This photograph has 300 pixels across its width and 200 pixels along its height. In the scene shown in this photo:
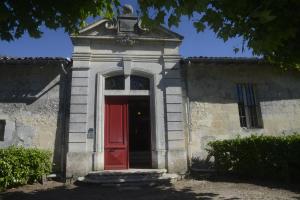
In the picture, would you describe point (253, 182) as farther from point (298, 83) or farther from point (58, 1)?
point (58, 1)

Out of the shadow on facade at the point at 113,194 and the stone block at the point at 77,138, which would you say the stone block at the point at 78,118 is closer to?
the stone block at the point at 77,138

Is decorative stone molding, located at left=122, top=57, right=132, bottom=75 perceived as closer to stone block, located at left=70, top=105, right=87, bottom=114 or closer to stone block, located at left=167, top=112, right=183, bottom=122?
stone block, located at left=70, top=105, right=87, bottom=114

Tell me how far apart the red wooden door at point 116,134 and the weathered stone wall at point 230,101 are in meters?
2.31

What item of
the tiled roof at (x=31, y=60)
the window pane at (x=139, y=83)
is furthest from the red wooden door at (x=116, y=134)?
the tiled roof at (x=31, y=60)

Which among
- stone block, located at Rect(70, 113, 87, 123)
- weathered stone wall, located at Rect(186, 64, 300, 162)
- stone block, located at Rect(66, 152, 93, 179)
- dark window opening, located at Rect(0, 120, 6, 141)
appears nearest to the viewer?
stone block, located at Rect(66, 152, 93, 179)

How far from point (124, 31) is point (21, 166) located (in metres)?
5.64

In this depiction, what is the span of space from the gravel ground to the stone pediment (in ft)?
17.1

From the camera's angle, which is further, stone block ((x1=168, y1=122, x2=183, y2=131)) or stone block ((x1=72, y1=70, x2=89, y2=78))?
stone block ((x1=72, y1=70, x2=89, y2=78))

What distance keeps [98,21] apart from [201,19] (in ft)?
20.9

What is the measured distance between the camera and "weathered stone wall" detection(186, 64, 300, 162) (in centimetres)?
1005

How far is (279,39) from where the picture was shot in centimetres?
408

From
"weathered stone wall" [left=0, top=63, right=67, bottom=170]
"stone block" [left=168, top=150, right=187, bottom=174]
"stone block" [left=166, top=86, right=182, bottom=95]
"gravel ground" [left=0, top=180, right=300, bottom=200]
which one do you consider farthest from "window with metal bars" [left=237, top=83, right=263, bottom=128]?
"weathered stone wall" [left=0, top=63, right=67, bottom=170]

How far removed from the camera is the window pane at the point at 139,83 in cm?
1025

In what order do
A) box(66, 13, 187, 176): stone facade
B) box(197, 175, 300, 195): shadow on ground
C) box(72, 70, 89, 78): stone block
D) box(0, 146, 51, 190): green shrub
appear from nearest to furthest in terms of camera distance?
box(197, 175, 300, 195): shadow on ground, box(0, 146, 51, 190): green shrub, box(66, 13, 187, 176): stone facade, box(72, 70, 89, 78): stone block
